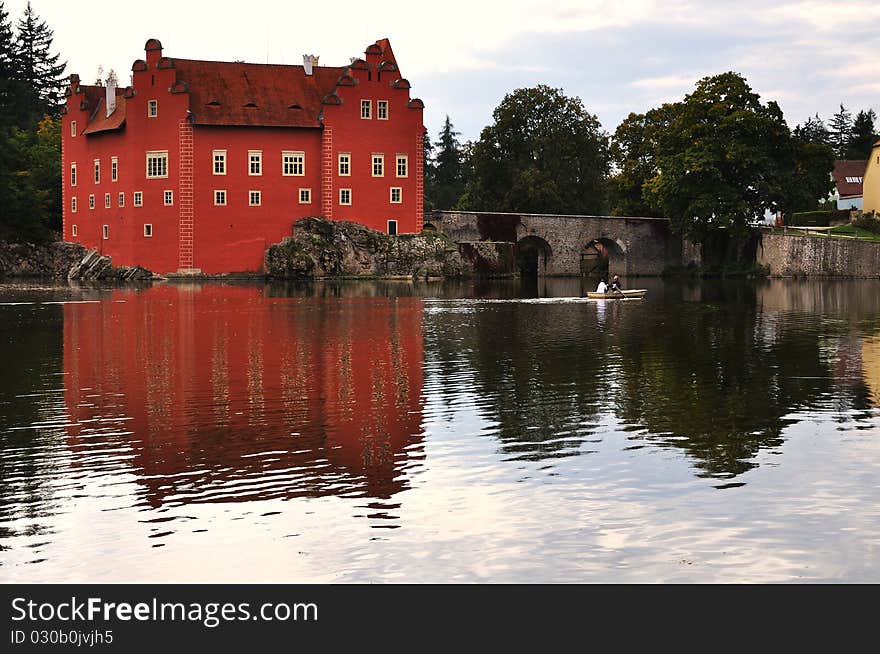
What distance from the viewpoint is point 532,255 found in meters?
108

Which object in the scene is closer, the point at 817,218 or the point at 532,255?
the point at 817,218

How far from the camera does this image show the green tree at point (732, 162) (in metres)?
84.2

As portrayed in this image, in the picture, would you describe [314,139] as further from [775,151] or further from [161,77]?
[775,151]

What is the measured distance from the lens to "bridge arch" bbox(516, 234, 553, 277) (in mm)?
102188

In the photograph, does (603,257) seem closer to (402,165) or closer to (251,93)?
(402,165)

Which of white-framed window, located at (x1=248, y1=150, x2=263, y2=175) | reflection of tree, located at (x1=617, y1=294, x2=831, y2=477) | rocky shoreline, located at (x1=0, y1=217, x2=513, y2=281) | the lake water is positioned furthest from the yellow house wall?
the lake water

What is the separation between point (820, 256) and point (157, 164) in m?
49.0

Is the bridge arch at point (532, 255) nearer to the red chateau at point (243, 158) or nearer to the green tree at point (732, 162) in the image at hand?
the green tree at point (732, 162)

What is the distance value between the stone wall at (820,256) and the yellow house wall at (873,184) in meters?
13.3

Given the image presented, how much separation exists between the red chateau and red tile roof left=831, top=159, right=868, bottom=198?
201 ft

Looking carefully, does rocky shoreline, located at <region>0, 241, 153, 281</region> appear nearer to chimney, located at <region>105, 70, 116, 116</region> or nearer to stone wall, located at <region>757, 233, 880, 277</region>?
chimney, located at <region>105, 70, 116, 116</region>

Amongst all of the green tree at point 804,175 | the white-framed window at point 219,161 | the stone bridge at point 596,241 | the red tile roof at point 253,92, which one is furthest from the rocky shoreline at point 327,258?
the green tree at point 804,175

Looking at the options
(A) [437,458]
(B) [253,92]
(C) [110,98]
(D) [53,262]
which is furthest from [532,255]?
(A) [437,458]
